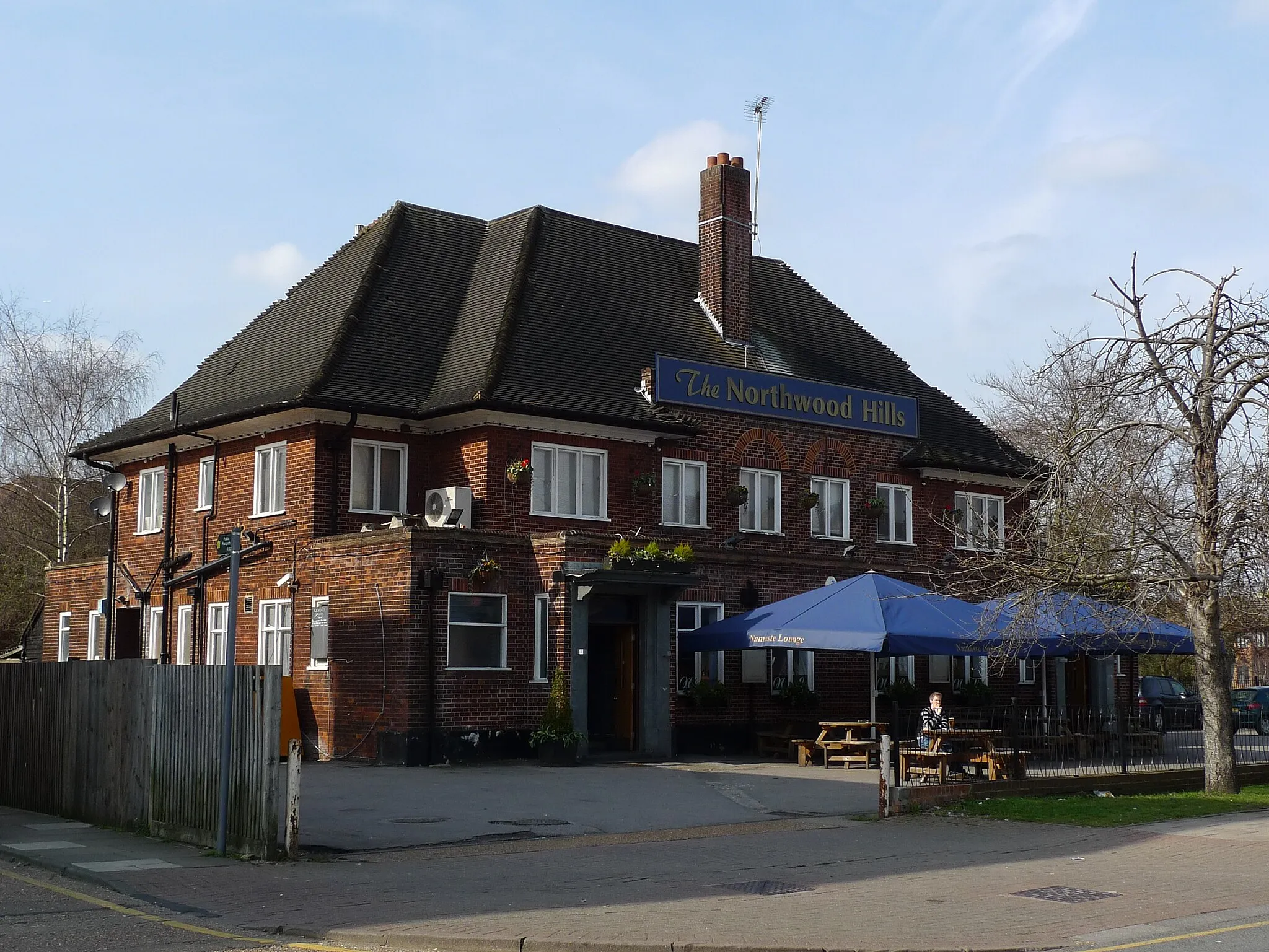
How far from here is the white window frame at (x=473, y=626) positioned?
24.8m

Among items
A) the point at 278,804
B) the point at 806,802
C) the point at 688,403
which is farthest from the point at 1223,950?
the point at 688,403

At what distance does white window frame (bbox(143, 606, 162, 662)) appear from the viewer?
99.2 feet

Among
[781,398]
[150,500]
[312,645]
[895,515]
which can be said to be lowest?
[312,645]

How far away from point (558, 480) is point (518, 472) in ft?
4.16

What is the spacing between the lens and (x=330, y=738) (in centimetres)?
2525

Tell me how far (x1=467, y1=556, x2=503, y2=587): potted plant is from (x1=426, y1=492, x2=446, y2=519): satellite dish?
1547 mm

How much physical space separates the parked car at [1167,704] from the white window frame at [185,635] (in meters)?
19.8

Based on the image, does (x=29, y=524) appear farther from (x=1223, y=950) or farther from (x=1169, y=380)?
(x=1223, y=950)

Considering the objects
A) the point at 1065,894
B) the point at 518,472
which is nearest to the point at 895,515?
the point at 518,472

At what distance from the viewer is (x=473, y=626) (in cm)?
2516

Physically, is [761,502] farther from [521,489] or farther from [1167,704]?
[1167,704]

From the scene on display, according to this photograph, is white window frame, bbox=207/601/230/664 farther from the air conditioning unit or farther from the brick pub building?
the air conditioning unit

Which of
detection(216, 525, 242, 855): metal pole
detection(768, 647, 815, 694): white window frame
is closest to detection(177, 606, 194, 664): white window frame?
detection(768, 647, 815, 694): white window frame

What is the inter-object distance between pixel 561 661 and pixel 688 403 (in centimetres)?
659
